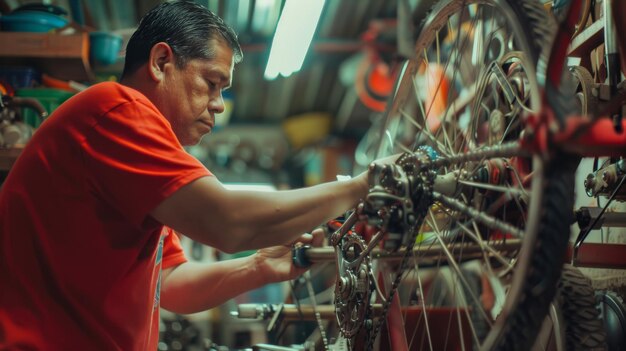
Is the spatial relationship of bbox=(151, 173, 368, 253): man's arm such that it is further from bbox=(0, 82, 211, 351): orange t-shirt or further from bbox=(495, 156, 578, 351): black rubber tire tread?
bbox=(495, 156, 578, 351): black rubber tire tread

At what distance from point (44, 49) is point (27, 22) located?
0.18 m

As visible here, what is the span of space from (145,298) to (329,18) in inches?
159

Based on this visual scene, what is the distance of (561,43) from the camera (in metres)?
1.08

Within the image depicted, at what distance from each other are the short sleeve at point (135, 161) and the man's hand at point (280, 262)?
692mm

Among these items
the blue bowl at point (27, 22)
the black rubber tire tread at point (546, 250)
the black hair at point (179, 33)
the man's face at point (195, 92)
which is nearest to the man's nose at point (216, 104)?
the man's face at point (195, 92)

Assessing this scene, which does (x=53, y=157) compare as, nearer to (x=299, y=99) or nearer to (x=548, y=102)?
(x=548, y=102)

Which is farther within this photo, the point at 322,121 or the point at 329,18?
the point at 322,121

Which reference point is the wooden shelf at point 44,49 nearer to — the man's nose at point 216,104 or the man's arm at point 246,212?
the man's nose at point 216,104

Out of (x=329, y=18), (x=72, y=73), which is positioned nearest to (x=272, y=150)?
(x=329, y=18)

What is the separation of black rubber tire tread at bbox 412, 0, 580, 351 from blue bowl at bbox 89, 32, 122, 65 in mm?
2705

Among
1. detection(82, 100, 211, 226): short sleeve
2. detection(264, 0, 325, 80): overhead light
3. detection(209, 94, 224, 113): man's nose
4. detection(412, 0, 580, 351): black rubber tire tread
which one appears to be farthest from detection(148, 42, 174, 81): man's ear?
detection(264, 0, 325, 80): overhead light

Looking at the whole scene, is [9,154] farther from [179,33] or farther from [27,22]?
[179,33]

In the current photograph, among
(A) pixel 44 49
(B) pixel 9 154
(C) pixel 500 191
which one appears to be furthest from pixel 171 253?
(A) pixel 44 49

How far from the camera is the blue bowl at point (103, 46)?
11.2 ft
